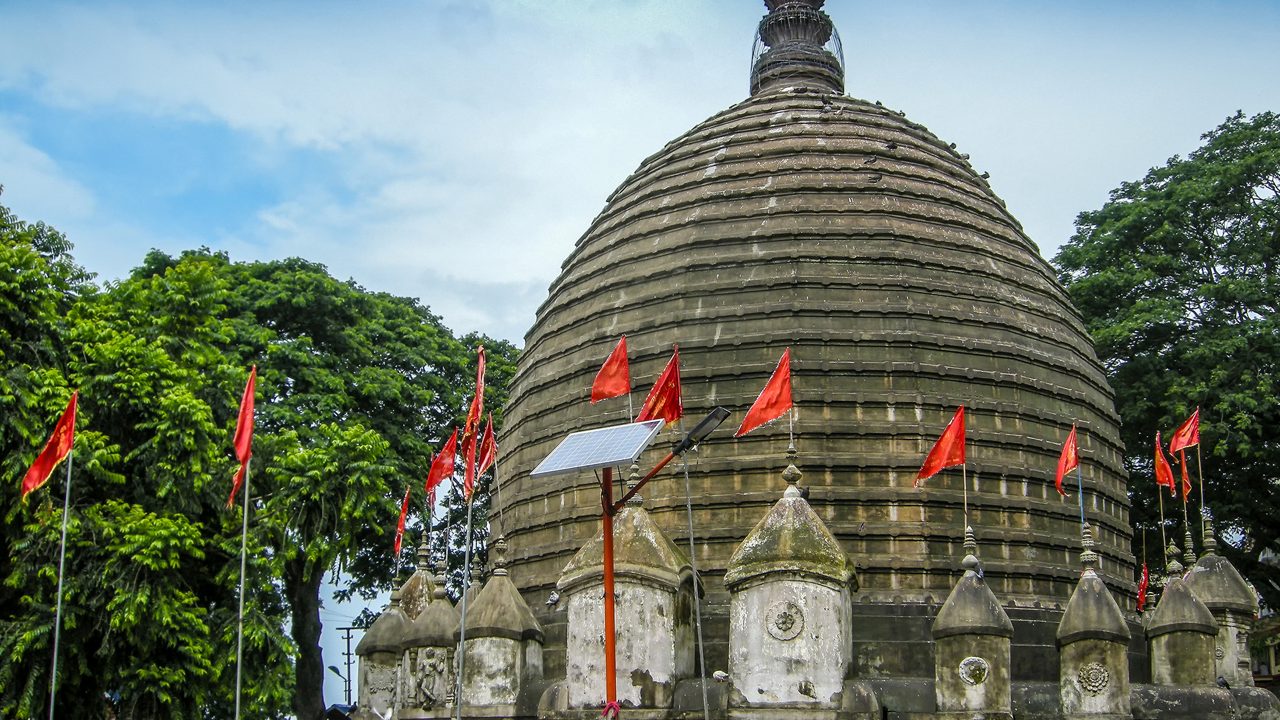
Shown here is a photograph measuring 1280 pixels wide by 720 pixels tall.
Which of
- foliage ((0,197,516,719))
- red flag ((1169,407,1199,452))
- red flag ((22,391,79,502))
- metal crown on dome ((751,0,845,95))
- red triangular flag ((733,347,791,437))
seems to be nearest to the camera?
red triangular flag ((733,347,791,437))

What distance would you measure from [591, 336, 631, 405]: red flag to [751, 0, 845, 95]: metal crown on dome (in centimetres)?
858

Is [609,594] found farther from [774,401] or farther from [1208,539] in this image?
[1208,539]

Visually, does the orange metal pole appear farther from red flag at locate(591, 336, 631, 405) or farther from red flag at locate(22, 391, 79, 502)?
red flag at locate(22, 391, 79, 502)

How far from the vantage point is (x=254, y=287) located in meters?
28.4

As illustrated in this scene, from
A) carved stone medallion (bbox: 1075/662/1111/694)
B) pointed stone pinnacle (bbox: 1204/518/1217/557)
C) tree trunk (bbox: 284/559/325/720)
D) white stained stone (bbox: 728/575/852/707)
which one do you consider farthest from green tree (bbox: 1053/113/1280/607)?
tree trunk (bbox: 284/559/325/720)

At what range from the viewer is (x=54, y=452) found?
669 inches

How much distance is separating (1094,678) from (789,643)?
3.11 meters

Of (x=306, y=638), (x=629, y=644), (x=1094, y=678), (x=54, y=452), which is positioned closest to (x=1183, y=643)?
(x=1094, y=678)

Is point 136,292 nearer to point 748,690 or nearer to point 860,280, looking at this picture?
point 860,280

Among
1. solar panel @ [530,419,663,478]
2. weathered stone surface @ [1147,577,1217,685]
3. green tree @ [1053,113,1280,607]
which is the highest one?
green tree @ [1053,113,1280,607]

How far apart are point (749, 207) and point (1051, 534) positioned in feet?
19.1

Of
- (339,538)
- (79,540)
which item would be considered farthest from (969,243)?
(79,540)

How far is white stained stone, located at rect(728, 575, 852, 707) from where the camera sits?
13.0 m

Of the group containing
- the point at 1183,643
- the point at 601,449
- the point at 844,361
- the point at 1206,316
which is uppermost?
the point at 1206,316
